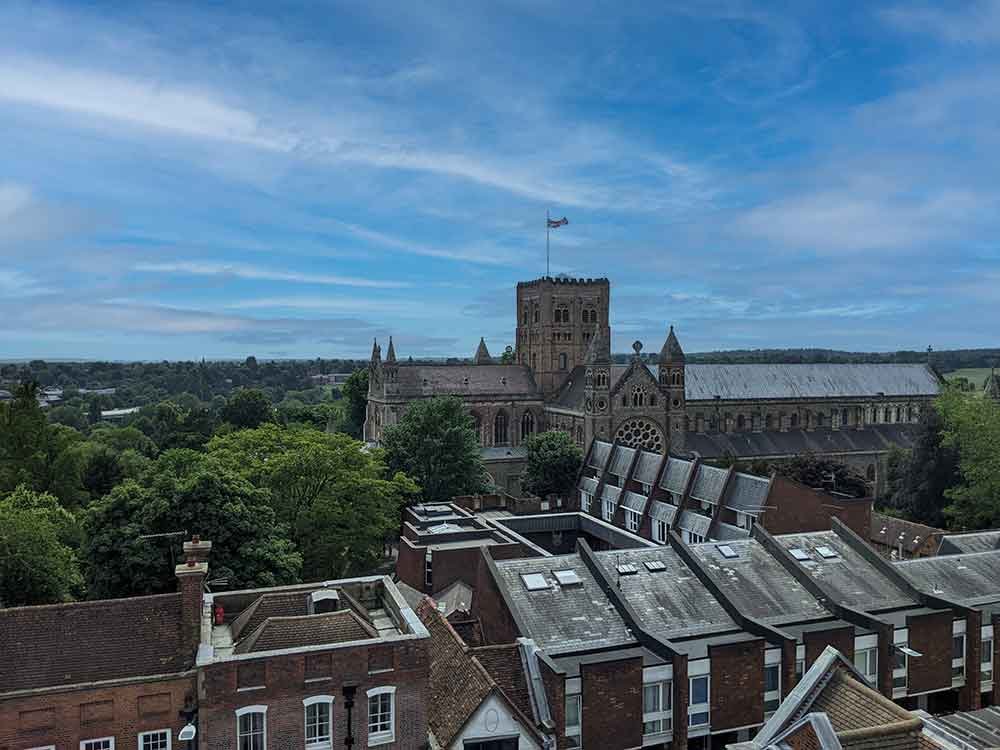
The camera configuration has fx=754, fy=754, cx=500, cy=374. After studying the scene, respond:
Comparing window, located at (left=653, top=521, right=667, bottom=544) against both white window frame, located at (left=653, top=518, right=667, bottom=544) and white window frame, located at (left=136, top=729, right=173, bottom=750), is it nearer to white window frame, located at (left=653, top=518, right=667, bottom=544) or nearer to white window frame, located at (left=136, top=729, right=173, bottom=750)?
white window frame, located at (left=653, top=518, right=667, bottom=544)

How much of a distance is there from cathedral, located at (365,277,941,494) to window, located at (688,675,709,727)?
182ft

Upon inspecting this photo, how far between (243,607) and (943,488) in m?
64.2

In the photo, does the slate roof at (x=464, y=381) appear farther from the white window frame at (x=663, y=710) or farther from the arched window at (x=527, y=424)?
the white window frame at (x=663, y=710)

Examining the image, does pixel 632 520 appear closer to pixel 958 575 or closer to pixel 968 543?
pixel 968 543

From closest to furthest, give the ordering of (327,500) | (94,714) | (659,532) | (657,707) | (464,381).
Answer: (94,714)
(657,707)
(327,500)
(659,532)
(464,381)

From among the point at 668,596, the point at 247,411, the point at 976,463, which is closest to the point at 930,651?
the point at 668,596

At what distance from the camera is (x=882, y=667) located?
29000 millimetres

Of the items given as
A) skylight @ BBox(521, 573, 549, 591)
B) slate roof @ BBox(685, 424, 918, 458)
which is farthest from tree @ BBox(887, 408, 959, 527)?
skylight @ BBox(521, 573, 549, 591)

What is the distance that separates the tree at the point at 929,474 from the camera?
6756 cm

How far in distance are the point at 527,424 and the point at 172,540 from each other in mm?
62775

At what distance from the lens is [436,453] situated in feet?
226

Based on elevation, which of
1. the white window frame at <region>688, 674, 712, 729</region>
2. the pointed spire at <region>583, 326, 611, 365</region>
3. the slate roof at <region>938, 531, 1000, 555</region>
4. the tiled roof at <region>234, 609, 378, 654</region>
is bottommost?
the white window frame at <region>688, 674, 712, 729</region>

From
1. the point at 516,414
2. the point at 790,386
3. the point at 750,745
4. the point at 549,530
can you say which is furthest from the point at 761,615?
the point at 790,386

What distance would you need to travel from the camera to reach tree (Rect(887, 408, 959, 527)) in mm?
67562
